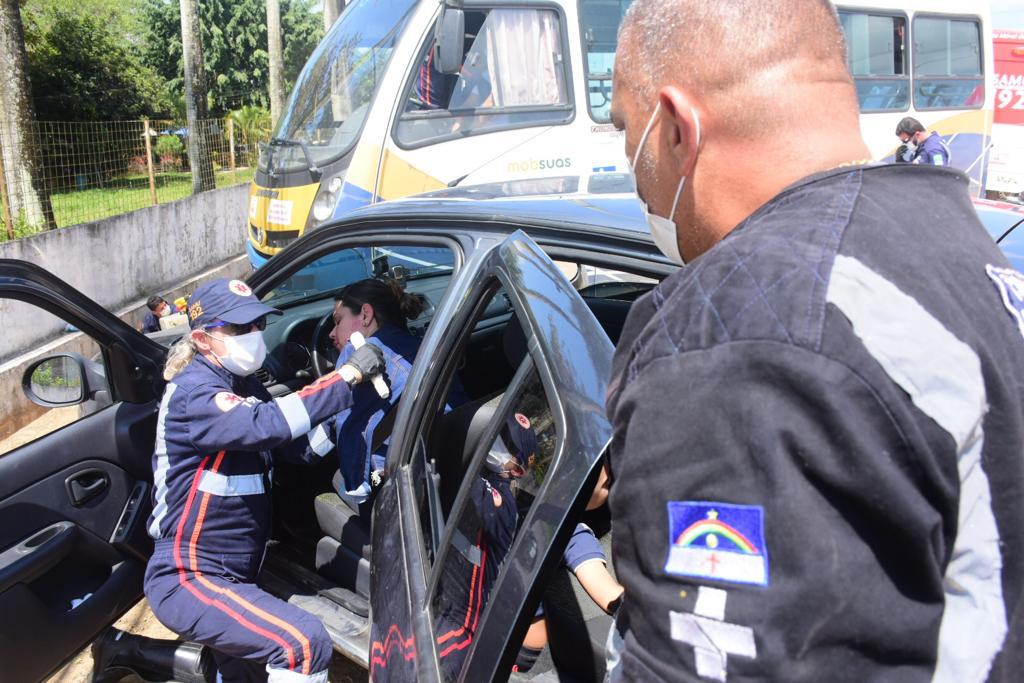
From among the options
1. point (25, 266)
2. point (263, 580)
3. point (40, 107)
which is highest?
point (40, 107)

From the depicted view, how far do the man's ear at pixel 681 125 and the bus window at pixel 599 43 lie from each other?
6025 mm

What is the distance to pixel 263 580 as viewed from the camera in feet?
9.41

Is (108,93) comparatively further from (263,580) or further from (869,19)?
(263,580)

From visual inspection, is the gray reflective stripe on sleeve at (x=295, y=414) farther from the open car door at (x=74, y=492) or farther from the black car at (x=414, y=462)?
the open car door at (x=74, y=492)

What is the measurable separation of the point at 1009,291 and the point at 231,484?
2278 millimetres

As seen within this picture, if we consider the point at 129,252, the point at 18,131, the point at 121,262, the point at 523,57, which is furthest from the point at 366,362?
the point at 18,131

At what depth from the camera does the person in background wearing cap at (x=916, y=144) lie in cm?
771

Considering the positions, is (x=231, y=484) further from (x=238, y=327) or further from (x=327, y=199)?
(x=327, y=199)

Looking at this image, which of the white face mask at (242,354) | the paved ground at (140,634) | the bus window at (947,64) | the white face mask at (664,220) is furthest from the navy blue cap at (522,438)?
the bus window at (947,64)

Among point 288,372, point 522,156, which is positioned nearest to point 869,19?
point 522,156

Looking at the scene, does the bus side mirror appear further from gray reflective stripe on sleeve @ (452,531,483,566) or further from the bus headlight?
gray reflective stripe on sleeve @ (452,531,483,566)

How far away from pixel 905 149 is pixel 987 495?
8.19 metres

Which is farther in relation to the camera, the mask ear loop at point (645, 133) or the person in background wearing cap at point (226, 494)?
the person in background wearing cap at point (226, 494)

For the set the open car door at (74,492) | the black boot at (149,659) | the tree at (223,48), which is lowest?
the black boot at (149,659)
